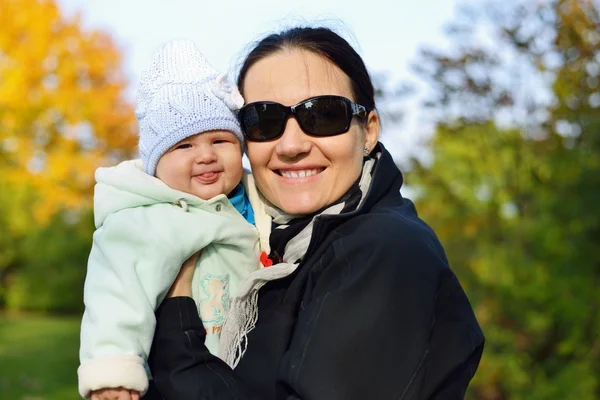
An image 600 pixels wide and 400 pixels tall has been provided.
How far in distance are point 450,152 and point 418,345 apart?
6986 mm

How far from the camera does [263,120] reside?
7.86ft

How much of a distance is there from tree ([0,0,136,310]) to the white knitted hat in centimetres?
1444

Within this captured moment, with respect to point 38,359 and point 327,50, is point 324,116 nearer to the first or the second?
point 327,50

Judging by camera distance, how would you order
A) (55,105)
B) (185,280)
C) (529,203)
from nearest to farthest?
(185,280), (529,203), (55,105)

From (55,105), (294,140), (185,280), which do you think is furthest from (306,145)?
(55,105)

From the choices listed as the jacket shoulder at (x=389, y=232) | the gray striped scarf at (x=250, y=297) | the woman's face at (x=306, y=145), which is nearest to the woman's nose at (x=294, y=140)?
the woman's face at (x=306, y=145)

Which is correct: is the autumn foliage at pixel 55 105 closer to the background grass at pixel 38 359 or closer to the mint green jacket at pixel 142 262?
the background grass at pixel 38 359

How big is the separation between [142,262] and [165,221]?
15 cm

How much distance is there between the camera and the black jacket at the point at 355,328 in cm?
189

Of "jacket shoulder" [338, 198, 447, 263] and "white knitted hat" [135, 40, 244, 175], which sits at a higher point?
"white knitted hat" [135, 40, 244, 175]

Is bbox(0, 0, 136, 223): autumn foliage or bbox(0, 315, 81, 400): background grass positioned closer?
bbox(0, 315, 81, 400): background grass

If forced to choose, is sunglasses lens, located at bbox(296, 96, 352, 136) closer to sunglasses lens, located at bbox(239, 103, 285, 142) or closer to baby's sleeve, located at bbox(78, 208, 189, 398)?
sunglasses lens, located at bbox(239, 103, 285, 142)

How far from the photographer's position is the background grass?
10.4 metres

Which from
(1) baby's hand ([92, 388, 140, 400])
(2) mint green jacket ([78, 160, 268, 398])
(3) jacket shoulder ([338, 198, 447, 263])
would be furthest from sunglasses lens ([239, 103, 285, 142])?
(1) baby's hand ([92, 388, 140, 400])
